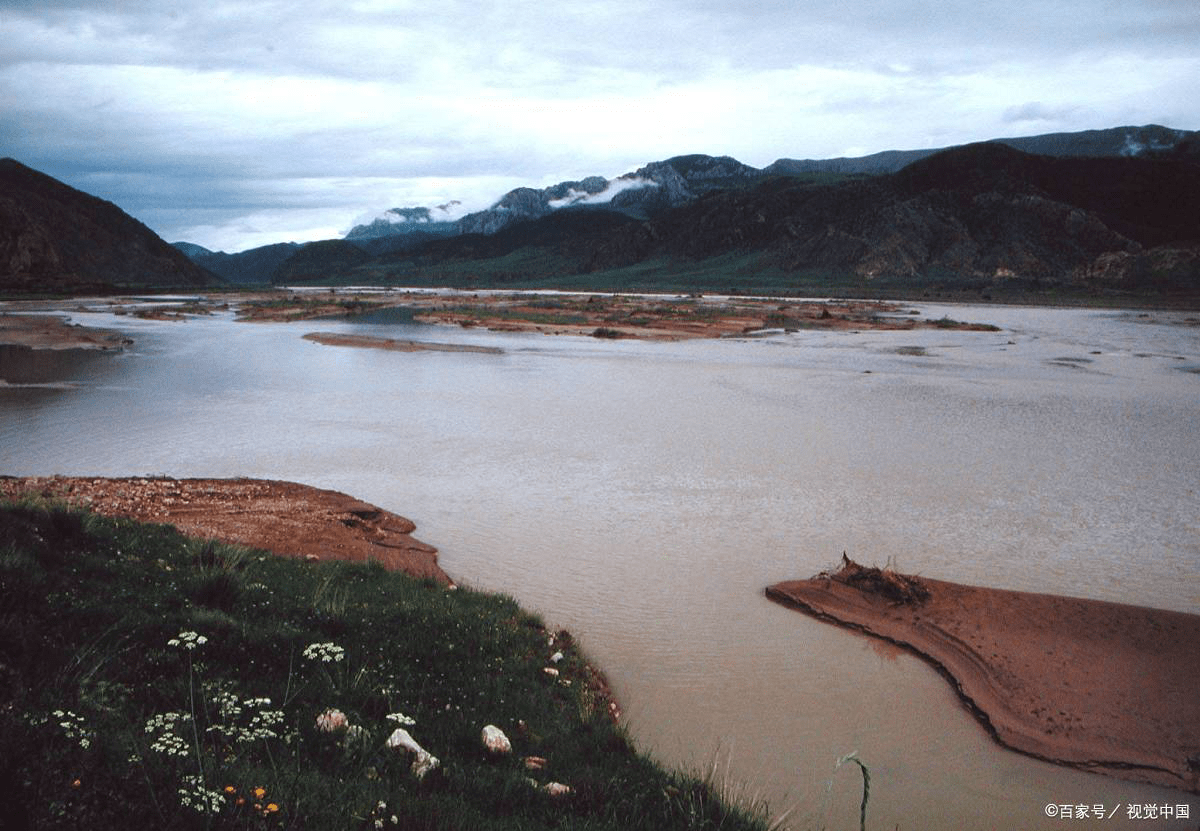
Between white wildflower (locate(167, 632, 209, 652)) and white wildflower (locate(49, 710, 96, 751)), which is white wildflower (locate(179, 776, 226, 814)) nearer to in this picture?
white wildflower (locate(49, 710, 96, 751))

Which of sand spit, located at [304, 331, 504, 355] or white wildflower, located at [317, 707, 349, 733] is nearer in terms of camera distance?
white wildflower, located at [317, 707, 349, 733]

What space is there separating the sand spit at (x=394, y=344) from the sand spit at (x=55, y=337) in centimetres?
899

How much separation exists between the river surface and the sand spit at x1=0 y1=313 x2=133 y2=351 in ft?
13.0

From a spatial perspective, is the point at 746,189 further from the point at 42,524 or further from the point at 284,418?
the point at 42,524

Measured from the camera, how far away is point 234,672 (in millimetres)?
5285

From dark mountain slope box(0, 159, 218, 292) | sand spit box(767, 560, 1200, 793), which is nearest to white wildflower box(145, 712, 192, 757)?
sand spit box(767, 560, 1200, 793)

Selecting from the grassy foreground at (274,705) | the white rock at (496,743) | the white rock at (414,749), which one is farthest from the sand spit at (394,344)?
the white rock at (414,749)

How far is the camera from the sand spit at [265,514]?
Answer: 958cm

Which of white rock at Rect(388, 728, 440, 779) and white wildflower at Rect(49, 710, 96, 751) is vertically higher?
white wildflower at Rect(49, 710, 96, 751)

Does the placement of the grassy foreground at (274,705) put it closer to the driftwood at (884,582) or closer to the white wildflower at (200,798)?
the white wildflower at (200,798)

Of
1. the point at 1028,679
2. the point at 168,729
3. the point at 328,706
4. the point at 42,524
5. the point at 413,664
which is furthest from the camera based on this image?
the point at 1028,679

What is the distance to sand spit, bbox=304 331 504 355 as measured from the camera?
37.1 meters

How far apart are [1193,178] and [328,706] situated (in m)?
165

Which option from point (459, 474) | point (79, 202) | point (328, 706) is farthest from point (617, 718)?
point (79, 202)
